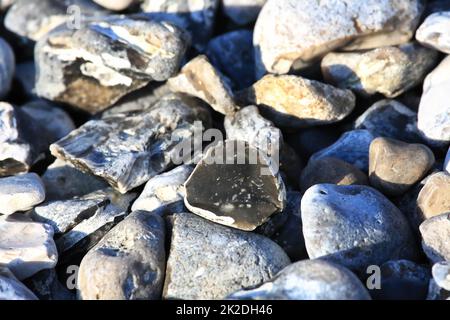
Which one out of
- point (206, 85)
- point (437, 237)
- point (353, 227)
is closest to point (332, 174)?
point (353, 227)

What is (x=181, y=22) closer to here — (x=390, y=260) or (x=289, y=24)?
(x=289, y=24)

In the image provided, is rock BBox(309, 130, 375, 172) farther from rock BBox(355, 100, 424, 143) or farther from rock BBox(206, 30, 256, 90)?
rock BBox(206, 30, 256, 90)

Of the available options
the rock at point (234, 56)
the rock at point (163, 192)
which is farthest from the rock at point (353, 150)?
the rock at point (234, 56)

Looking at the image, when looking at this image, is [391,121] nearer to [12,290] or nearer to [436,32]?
[436,32]

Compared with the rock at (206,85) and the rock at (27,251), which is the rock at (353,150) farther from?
the rock at (27,251)

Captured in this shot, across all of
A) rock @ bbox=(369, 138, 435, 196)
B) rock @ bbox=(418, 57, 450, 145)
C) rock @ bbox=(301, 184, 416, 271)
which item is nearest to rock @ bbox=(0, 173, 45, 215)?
rock @ bbox=(301, 184, 416, 271)

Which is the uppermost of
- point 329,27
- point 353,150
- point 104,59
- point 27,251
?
point 329,27
